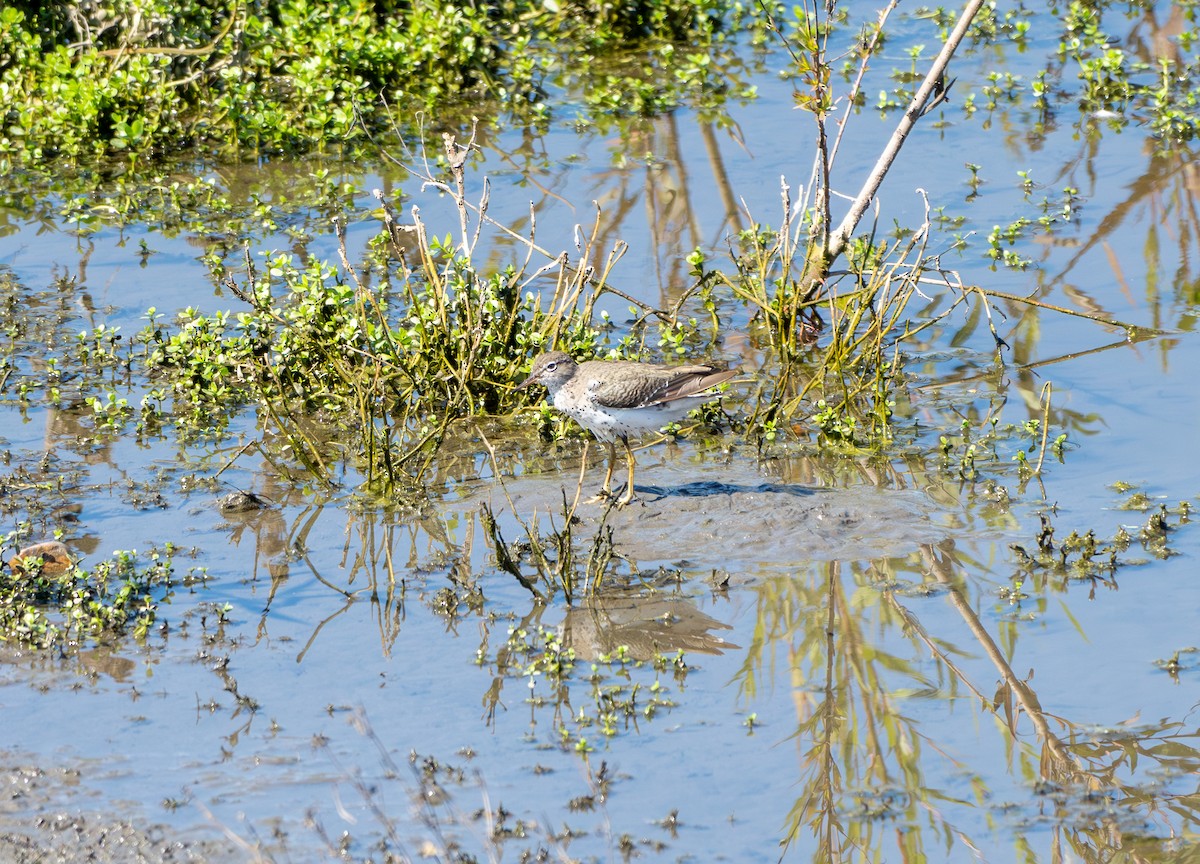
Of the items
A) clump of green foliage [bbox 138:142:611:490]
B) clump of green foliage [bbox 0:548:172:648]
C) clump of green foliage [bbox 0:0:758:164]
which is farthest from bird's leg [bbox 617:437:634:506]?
clump of green foliage [bbox 0:0:758:164]

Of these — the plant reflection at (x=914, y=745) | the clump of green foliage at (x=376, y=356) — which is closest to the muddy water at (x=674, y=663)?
the plant reflection at (x=914, y=745)

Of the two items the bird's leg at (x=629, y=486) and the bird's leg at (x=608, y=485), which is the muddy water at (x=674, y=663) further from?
the bird's leg at (x=608, y=485)

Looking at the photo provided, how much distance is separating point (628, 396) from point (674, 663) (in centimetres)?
175

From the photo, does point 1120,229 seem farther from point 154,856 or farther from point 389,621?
point 154,856

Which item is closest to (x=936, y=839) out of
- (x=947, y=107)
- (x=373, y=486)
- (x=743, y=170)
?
(x=373, y=486)

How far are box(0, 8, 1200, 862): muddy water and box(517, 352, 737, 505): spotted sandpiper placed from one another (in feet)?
1.33

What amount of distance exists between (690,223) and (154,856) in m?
7.11

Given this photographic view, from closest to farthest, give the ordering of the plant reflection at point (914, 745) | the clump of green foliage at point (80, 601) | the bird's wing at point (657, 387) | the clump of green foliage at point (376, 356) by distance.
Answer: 1. the plant reflection at point (914, 745)
2. the clump of green foliage at point (80, 601)
3. the bird's wing at point (657, 387)
4. the clump of green foliage at point (376, 356)

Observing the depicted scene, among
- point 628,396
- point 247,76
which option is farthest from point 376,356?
point 247,76

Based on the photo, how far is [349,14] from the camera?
43.2ft

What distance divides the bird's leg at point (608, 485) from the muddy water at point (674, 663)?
0.16 meters

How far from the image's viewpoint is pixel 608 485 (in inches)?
321

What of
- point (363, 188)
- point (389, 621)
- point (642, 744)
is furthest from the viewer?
point (363, 188)

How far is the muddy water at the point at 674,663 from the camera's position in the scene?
5.61 meters
